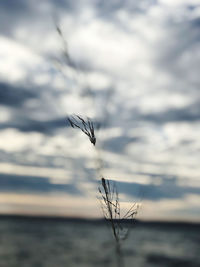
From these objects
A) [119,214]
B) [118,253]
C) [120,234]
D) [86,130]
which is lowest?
[118,253]

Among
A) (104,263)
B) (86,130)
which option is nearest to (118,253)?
(86,130)

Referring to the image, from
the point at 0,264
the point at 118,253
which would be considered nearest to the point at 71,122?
the point at 118,253

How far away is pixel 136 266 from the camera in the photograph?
34.2 m

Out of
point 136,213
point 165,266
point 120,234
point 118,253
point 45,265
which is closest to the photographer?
point 118,253

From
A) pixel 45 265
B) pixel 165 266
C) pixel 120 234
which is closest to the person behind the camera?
pixel 120 234

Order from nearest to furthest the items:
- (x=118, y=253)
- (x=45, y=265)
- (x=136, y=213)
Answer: (x=118, y=253)
(x=136, y=213)
(x=45, y=265)

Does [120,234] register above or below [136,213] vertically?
below

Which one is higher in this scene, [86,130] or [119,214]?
[86,130]

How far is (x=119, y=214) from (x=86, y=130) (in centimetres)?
54

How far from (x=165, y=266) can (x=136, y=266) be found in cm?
437

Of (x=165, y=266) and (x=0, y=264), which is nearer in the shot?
(x=0, y=264)

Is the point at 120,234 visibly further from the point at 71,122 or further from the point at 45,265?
the point at 45,265

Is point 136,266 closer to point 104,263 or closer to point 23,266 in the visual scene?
point 104,263

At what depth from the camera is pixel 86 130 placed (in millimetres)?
1734
